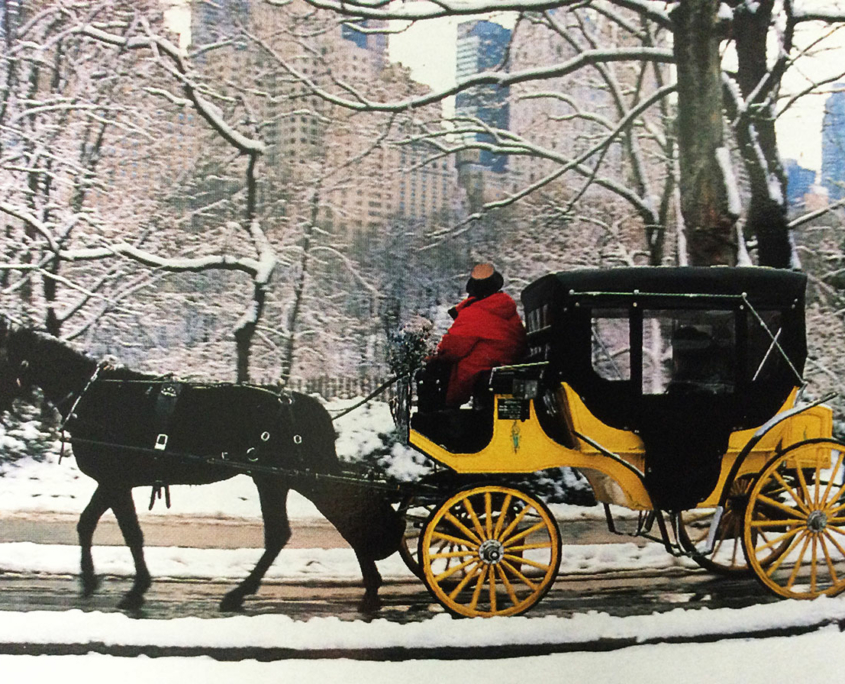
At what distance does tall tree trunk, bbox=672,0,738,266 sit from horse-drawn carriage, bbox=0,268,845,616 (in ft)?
2.05

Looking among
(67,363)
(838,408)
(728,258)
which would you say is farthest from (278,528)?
(838,408)

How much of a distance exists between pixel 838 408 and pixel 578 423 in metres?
1.85

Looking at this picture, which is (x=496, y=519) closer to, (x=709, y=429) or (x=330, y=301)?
(x=709, y=429)

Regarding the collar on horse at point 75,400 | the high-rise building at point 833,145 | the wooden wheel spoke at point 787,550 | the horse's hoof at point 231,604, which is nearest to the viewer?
the wooden wheel spoke at point 787,550

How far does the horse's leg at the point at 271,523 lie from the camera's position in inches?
153

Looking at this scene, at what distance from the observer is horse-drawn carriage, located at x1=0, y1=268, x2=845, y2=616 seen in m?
3.53

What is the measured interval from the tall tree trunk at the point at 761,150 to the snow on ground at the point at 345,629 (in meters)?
1.93

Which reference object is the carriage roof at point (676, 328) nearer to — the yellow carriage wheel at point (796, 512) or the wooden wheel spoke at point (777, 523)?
the yellow carriage wheel at point (796, 512)

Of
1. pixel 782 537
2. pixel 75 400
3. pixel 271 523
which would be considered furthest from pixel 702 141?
pixel 75 400

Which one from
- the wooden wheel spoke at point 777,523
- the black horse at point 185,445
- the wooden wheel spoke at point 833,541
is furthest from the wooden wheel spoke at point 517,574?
the wooden wheel spoke at point 833,541

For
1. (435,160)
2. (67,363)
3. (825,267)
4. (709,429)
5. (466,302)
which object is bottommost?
(709,429)

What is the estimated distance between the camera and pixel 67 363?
13.1 ft

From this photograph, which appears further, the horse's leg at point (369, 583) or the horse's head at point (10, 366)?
the horse's head at point (10, 366)

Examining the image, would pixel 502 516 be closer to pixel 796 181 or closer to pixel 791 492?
pixel 791 492
